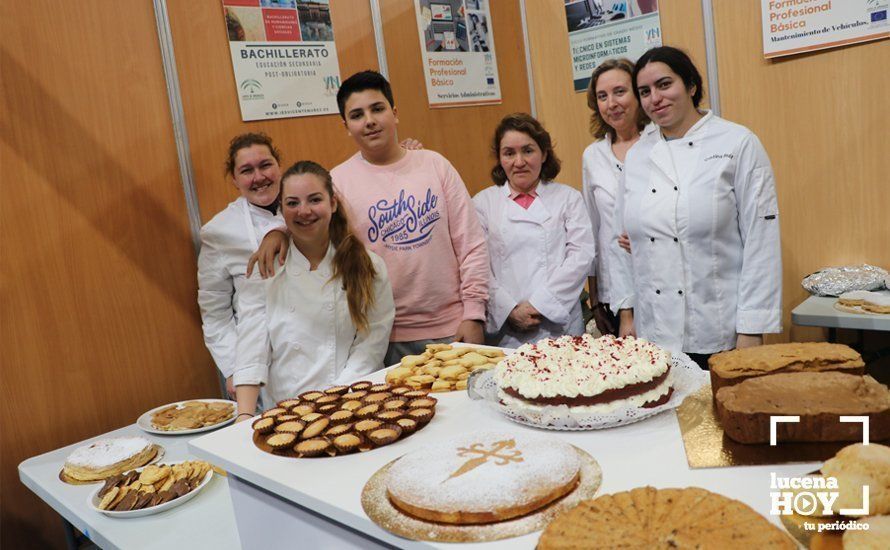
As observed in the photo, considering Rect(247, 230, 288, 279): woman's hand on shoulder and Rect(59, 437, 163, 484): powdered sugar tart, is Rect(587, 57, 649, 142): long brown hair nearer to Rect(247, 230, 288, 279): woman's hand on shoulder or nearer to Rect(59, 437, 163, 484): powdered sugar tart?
Rect(247, 230, 288, 279): woman's hand on shoulder

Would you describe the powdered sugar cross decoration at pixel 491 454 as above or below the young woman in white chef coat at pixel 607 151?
below

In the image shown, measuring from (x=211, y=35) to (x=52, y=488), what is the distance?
1.89 metres

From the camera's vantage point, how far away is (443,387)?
5.78ft

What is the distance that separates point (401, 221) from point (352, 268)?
0.40 meters

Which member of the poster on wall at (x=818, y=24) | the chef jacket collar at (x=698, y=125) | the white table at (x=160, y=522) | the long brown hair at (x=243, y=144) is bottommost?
the white table at (x=160, y=522)

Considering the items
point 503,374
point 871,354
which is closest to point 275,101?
point 503,374

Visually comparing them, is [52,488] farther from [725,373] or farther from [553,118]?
[553,118]

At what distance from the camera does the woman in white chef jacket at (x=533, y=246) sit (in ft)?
9.37

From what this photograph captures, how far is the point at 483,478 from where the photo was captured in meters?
1.14

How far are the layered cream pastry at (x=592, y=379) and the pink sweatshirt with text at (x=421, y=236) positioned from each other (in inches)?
44.8

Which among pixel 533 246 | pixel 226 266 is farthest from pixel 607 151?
pixel 226 266

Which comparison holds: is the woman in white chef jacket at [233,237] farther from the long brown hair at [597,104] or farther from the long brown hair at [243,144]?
the long brown hair at [597,104]

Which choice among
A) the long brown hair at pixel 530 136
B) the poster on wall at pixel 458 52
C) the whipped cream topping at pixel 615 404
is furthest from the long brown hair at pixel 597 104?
the whipped cream topping at pixel 615 404

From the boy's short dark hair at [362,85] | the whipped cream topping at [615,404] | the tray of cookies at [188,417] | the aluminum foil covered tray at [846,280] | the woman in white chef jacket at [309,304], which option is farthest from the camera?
the aluminum foil covered tray at [846,280]
